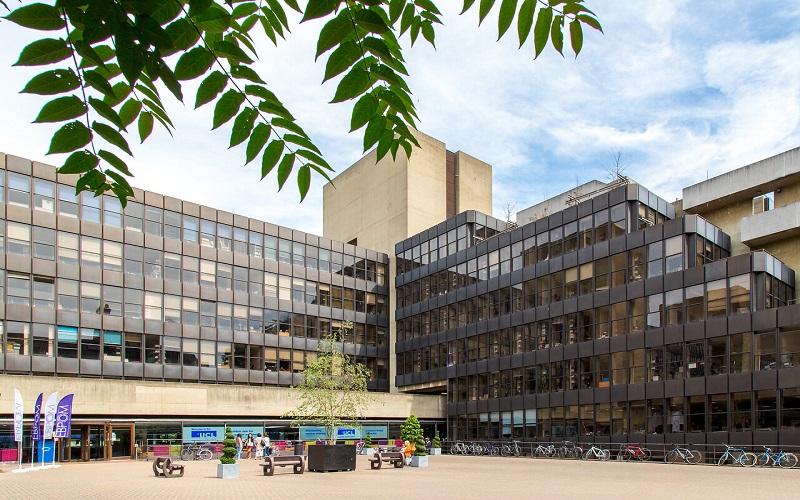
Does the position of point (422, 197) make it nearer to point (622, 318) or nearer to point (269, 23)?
point (622, 318)

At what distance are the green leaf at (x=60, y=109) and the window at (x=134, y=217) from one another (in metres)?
56.0

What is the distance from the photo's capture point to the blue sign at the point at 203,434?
175 ft

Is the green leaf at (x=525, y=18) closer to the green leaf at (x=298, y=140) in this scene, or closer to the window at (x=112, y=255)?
the green leaf at (x=298, y=140)

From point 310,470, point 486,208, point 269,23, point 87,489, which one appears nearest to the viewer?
point 269,23

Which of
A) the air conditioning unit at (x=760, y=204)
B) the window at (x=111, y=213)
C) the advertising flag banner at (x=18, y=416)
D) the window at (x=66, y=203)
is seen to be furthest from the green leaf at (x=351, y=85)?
the window at (x=111, y=213)

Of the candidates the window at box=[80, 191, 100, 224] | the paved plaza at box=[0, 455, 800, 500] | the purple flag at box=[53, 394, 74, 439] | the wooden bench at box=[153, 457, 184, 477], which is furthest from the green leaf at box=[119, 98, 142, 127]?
the window at box=[80, 191, 100, 224]

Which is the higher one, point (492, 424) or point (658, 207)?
point (658, 207)

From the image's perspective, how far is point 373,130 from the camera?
13.2 feet

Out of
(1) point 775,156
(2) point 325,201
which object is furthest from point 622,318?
(2) point 325,201

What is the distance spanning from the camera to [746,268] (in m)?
43.1

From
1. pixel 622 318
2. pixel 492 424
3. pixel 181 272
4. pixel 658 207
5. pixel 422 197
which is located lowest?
pixel 492 424

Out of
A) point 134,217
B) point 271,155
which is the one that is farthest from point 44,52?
point 134,217

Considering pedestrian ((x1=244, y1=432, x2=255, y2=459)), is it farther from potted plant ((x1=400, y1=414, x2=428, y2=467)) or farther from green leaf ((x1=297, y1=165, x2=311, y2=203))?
green leaf ((x1=297, y1=165, x2=311, y2=203))

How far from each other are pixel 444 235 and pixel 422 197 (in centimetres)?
963
